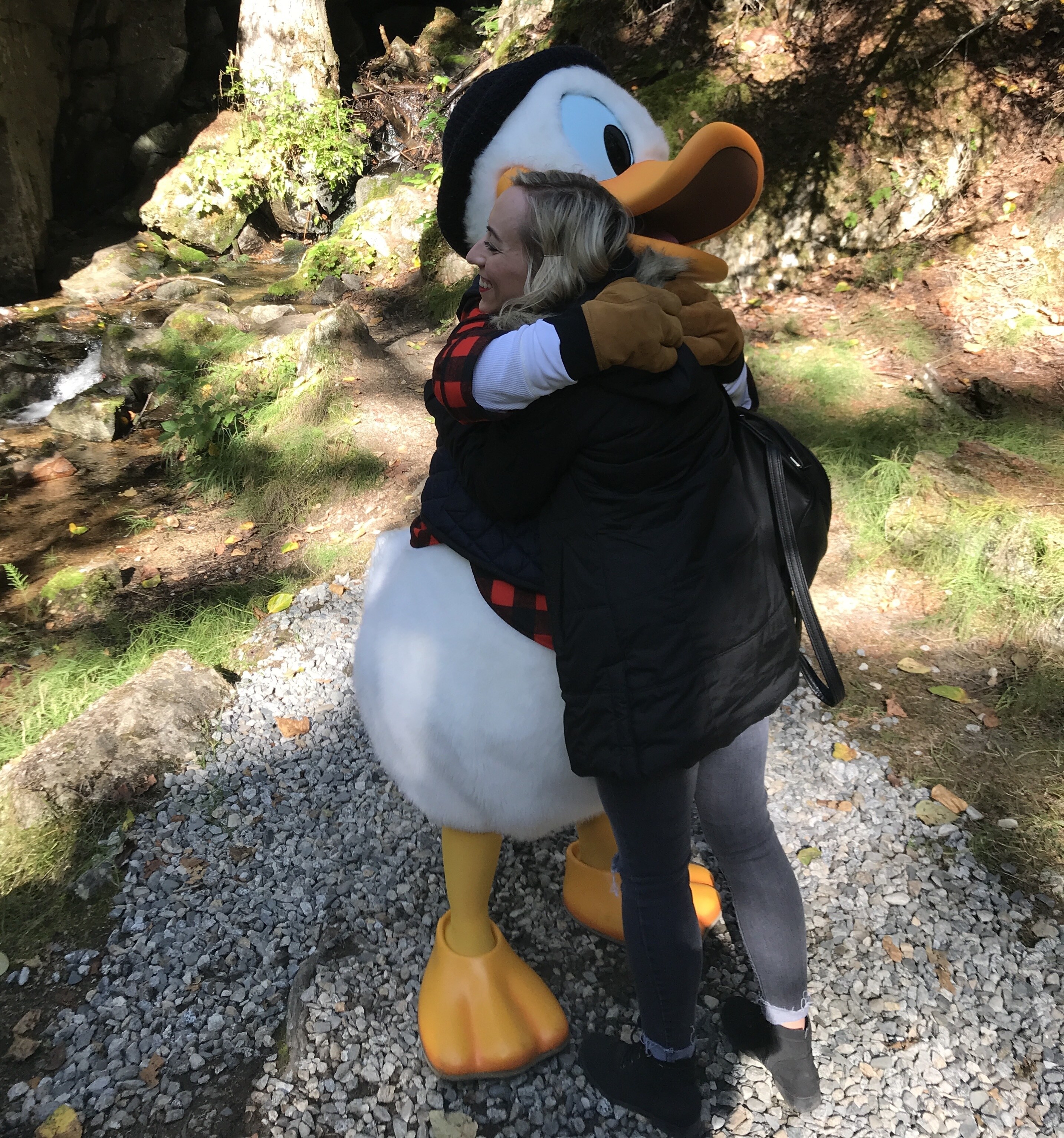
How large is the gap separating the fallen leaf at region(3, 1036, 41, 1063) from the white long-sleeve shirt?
1.94 meters

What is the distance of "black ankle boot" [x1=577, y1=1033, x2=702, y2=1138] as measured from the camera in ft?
4.93

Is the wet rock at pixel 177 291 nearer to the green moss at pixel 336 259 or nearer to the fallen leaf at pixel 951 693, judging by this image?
the green moss at pixel 336 259

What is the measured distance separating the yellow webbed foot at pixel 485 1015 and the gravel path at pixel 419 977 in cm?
6

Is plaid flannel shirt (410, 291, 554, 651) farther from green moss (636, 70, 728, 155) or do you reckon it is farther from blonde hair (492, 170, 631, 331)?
green moss (636, 70, 728, 155)

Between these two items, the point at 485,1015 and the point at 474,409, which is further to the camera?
the point at 485,1015

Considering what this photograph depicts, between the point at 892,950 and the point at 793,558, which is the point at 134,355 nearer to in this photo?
the point at 793,558

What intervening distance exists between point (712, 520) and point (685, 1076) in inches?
43.6

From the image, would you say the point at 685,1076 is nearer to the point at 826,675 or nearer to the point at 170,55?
the point at 826,675

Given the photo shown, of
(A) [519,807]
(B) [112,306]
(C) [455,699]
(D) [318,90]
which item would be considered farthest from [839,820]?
(D) [318,90]

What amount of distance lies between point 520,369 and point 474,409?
12 cm

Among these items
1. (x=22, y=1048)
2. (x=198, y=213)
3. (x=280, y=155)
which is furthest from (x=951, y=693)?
(x=198, y=213)

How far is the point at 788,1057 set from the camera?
1.61 meters

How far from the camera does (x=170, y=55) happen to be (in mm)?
10852

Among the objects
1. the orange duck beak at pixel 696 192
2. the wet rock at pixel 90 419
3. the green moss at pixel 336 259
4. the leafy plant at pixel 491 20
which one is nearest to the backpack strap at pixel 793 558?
the orange duck beak at pixel 696 192
